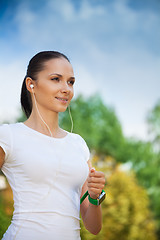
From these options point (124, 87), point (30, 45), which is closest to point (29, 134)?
point (30, 45)

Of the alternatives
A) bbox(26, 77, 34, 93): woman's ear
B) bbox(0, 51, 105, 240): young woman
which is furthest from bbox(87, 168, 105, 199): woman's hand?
bbox(26, 77, 34, 93): woman's ear

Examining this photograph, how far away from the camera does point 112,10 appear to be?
Answer: 37.6 metres

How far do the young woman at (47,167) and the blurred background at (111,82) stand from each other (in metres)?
10.8

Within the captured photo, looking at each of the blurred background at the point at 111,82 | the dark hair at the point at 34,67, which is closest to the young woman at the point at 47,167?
the dark hair at the point at 34,67

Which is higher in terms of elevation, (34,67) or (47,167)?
(34,67)

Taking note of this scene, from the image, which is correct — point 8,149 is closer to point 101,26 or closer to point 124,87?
point 124,87

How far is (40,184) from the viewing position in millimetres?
1495

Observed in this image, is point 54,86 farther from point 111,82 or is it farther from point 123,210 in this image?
point 111,82

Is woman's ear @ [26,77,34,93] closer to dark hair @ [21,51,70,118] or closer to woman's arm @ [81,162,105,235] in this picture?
dark hair @ [21,51,70,118]

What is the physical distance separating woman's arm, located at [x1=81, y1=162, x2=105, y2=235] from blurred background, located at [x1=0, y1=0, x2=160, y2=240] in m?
10.7

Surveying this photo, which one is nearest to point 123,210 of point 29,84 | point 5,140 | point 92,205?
point 92,205

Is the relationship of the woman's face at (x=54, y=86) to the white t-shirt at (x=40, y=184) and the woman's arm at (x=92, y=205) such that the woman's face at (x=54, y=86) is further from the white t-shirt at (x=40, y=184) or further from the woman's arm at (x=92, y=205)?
the woman's arm at (x=92, y=205)

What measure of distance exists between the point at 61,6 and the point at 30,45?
7.61 meters

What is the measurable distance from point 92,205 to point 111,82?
33.2 metres
